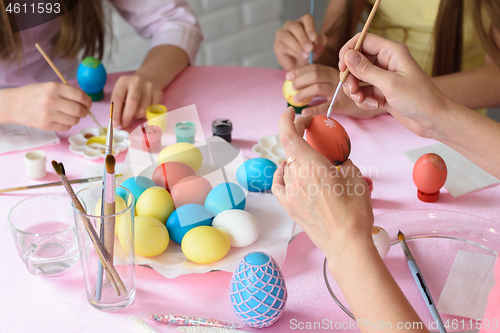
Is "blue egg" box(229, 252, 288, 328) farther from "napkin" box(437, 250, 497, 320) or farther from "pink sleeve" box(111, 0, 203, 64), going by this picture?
"pink sleeve" box(111, 0, 203, 64)

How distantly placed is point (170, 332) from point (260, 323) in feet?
0.41

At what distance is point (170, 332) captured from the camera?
1.99 feet

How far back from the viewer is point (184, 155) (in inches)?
Result: 34.6

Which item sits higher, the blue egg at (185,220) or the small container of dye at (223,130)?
the blue egg at (185,220)

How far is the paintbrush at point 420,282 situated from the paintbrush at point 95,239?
0.43 meters

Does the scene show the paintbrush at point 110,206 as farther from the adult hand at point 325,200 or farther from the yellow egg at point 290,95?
the yellow egg at point 290,95

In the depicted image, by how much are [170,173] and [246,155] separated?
0.81 feet

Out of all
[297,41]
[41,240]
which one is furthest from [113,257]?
[297,41]

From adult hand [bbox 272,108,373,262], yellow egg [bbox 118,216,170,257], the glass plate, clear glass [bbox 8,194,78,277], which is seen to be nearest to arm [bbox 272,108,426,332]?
adult hand [bbox 272,108,373,262]

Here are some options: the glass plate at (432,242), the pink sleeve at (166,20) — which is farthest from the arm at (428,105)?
the pink sleeve at (166,20)

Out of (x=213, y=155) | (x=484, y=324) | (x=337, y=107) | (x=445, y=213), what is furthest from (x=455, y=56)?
(x=484, y=324)

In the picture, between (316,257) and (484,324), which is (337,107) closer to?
(316,257)

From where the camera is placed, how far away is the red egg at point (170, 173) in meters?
0.84

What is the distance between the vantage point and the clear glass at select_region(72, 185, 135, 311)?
0.60 meters
